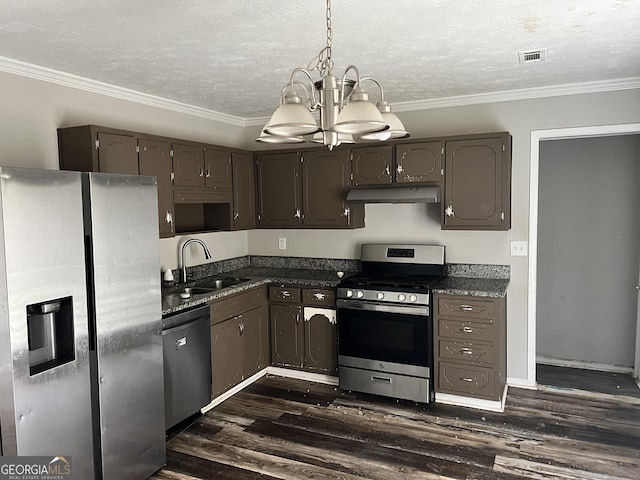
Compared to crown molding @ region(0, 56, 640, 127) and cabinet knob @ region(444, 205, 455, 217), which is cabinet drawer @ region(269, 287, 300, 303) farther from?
crown molding @ region(0, 56, 640, 127)

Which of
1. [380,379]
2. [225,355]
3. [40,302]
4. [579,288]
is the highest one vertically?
[40,302]

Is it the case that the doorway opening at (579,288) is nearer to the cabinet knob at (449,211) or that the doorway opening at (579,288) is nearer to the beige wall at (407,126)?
the beige wall at (407,126)

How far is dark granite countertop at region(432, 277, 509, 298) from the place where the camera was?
3656mm

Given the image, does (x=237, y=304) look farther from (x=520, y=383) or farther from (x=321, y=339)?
(x=520, y=383)

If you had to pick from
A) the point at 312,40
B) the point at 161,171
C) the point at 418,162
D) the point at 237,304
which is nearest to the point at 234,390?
the point at 237,304

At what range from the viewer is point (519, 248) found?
4086mm

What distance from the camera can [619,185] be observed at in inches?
→ 177

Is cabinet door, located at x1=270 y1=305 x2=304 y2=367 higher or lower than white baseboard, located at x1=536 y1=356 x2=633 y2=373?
higher

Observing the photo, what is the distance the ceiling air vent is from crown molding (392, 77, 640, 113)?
0.89 m

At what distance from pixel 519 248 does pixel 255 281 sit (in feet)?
7.37

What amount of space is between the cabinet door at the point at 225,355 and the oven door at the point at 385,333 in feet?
2.80

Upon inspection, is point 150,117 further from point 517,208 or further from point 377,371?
point 517,208

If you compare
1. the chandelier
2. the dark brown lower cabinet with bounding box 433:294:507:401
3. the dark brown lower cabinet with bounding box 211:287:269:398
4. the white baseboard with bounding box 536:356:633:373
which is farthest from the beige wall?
the chandelier

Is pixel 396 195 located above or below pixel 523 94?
below
